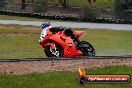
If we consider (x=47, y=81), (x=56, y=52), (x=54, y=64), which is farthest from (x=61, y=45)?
(x=47, y=81)

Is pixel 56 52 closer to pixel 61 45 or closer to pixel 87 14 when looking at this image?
pixel 61 45

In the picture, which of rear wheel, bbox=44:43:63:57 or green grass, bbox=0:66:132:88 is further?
rear wheel, bbox=44:43:63:57

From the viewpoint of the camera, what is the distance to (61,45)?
53.8 feet

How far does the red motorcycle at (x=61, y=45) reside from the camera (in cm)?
1636

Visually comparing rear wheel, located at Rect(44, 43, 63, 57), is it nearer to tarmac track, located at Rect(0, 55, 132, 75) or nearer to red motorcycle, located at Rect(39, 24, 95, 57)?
red motorcycle, located at Rect(39, 24, 95, 57)

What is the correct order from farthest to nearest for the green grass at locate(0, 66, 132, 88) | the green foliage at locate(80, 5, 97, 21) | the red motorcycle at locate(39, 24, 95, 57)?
the green foliage at locate(80, 5, 97, 21)
the red motorcycle at locate(39, 24, 95, 57)
the green grass at locate(0, 66, 132, 88)

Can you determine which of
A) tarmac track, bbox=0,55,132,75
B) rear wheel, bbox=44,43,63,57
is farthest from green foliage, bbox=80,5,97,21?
tarmac track, bbox=0,55,132,75

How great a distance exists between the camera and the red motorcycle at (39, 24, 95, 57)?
16.4m

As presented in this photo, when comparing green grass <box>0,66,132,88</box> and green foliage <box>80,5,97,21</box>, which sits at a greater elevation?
green grass <box>0,66,132,88</box>

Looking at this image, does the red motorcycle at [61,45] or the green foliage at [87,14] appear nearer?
the red motorcycle at [61,45]

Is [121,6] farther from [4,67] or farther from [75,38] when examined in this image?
[4,67]

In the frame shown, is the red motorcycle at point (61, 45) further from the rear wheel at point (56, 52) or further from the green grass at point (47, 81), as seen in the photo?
the green grass at point (47, 81)

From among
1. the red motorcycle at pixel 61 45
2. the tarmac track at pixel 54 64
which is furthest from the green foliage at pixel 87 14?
the tarmac track at pixel 54 64

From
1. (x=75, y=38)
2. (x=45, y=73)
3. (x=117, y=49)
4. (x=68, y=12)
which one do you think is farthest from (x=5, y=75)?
(x=68, y=12)
